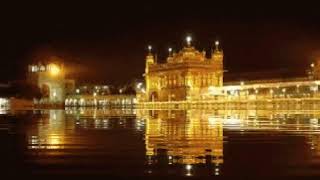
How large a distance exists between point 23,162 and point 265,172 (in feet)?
14.6

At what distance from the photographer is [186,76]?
93.6 metres

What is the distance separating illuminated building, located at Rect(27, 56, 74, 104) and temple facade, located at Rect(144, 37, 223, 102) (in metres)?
31.5

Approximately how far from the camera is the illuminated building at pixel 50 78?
414 feet

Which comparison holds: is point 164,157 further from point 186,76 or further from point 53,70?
point 53,70

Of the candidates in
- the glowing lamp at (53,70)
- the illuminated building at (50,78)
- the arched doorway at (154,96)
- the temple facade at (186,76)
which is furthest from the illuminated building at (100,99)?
the temple facade at (186,76)

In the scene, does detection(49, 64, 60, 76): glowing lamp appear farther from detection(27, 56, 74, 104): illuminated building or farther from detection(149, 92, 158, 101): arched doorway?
detection(149, 92, 158, 101): arched doorway

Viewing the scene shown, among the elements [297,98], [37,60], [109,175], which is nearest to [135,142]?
[109,175]

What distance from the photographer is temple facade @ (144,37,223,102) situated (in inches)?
3671

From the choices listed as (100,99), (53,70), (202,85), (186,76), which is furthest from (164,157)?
(53,70)

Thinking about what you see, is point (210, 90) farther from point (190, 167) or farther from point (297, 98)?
point (190, 167)

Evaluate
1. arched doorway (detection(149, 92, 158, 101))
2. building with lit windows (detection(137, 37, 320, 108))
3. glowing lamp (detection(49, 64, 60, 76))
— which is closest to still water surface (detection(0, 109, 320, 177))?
building with lit windows (detection(137, 37, 320, 108))

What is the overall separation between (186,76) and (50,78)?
44.8m

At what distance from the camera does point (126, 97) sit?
420ft

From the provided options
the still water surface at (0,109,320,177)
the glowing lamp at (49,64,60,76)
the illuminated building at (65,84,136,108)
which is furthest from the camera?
the glowing lamp at (49,64,60,76)
